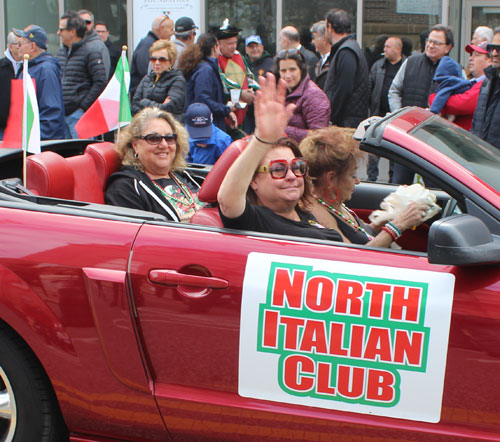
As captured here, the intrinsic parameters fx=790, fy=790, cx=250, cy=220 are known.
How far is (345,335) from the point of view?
245cm

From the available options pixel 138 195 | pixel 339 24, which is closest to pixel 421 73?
pixel 339 24

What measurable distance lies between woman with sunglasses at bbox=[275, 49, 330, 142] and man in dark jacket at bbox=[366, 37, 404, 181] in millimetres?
2439

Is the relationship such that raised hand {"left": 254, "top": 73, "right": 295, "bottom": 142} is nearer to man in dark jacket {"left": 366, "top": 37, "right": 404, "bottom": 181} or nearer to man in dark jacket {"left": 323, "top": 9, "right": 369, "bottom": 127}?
man in dark jacket {"left": 323, "top": 9, "right": 369, "bottom": 127}

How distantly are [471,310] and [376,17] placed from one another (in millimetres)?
8841

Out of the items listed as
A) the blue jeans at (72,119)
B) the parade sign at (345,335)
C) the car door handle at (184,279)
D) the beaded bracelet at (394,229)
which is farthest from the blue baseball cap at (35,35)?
the parade sign at (345,335)

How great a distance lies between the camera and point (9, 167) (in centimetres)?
379

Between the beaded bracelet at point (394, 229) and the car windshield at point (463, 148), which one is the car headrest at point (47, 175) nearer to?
the beaded bracelet at point (394, 229)

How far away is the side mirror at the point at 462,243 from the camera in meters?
2.32

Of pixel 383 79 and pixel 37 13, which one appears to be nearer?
pixel 383 79

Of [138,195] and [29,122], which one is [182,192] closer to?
[138,195]

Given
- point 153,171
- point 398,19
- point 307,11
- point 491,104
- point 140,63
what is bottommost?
point 153,171

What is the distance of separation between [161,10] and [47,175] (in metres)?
8.05

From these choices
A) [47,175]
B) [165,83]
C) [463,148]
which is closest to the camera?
[463,148]

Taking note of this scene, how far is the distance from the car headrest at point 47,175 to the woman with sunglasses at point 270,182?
89 centimetres
